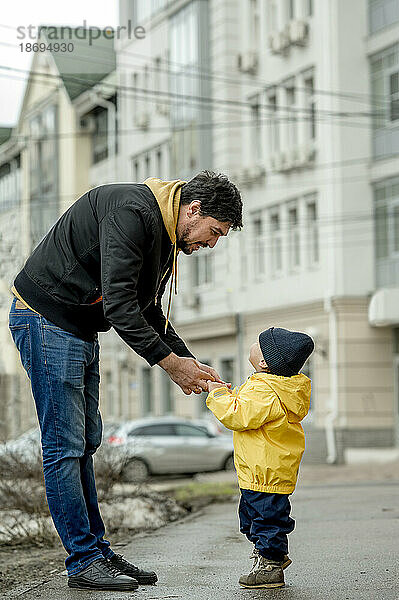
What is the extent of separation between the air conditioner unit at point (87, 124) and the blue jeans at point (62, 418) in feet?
119

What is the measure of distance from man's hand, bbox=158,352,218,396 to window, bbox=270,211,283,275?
28.0 m

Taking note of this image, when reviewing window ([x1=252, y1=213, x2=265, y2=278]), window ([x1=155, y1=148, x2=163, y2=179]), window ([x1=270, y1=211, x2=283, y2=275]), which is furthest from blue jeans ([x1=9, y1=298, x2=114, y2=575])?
window ([x1=155, y1=148, x2=163, y2=179])

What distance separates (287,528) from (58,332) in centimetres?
134

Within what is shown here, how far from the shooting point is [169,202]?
4805 mm

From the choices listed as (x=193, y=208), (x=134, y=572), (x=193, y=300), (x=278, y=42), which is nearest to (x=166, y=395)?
(x=193, y=300)

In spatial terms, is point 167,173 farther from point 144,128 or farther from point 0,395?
point 0,395

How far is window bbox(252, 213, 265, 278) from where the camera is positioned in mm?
33750

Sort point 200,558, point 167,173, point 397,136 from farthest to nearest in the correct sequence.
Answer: point 167,173
point 397,136
point 200,558

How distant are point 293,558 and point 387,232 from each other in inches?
943

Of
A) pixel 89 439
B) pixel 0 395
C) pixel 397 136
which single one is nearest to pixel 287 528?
pixel 89 439

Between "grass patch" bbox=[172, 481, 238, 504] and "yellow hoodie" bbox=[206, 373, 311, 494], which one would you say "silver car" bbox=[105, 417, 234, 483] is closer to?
"grass patch" bbox=[172, 481, 238, 504]

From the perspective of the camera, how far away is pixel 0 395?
12.2m

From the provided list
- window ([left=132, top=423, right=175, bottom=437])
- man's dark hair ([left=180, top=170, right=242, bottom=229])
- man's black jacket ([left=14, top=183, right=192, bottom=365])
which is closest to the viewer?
man's black jacket ([left=14, top=183, right=192, bottom=365])

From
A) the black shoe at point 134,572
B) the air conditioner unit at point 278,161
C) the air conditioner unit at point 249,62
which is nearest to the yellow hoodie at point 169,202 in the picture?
the black shoe at point 134,572
